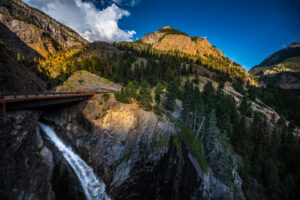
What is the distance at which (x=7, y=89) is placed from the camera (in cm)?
2984

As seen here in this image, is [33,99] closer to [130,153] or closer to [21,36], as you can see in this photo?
[130,153]

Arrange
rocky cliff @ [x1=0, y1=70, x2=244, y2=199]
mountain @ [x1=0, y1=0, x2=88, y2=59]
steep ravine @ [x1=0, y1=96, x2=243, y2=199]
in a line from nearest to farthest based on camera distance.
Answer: steep ravine @ [x1=0, y1=96, x2=243, y2=199]
rocky cliff @ [x1=0, y1=70, x2=244, y2=199]
mountain @ [x1=0, y1=0, x2=88, y2=59]

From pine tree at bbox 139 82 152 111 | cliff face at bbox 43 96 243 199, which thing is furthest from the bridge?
pine tree at bbox 139 82 152 111

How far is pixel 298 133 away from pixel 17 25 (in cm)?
22267

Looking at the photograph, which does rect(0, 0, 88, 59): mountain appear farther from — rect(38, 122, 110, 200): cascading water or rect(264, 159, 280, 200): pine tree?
rect(264, 159, 280, 200): pine tree

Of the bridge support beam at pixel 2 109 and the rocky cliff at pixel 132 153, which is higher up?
the bridge support beam at pixel 2 109

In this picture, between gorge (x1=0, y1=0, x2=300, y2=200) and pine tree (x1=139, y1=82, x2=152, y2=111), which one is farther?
pine tree (x1=139, y1=82, x2=152, y2=111)

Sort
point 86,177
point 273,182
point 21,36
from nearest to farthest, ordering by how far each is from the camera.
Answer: point 86,177 < point 273,182 < point 21,36

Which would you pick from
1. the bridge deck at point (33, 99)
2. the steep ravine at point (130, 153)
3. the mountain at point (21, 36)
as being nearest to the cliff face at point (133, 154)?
the steep ravine at point (130, 153)

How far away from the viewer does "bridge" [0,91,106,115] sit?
14539 millimetres

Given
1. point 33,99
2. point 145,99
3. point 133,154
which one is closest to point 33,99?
point 33,99

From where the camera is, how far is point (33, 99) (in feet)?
62.2

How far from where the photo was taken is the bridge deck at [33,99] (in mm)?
14538

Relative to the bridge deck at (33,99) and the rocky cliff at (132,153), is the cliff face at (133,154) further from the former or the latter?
the bridge deck at (33,99)
